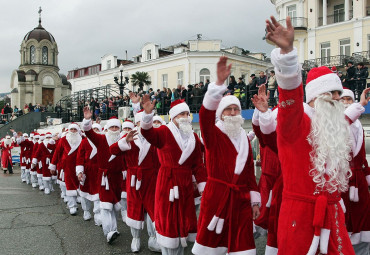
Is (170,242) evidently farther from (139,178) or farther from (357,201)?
(357,201)

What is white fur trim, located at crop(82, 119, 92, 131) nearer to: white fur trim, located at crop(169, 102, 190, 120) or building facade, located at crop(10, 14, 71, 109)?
white fur trim, located at crop(169, 102, 190, 120)

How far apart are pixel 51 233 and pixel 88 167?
159cm

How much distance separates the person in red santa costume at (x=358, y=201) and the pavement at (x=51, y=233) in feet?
5.72

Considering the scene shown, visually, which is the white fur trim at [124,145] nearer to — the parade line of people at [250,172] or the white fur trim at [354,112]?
the parade line of people at [250,172]

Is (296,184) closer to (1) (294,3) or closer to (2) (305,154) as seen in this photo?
(2) (305,154)

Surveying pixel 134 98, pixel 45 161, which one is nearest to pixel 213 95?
pixel 134 98

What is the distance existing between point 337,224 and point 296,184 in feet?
1.33

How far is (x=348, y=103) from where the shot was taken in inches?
212

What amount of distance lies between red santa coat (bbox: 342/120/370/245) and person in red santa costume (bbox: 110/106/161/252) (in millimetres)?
2825

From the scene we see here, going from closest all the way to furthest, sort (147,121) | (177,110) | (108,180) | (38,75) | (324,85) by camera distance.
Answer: (324,85) → (147,121) → (177,110) → (108,180) → (38,75)

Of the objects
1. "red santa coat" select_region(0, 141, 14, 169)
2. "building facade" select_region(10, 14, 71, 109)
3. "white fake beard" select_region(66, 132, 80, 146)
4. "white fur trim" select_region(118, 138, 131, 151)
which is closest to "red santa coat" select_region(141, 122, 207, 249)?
"white fur trim" select_region(118, 138, 131, 151)

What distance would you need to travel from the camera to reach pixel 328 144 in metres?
2.81

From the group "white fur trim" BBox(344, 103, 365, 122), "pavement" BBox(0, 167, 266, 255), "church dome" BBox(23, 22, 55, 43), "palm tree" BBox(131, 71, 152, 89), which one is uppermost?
"church dome" BBox(23, 22, 55, 43)

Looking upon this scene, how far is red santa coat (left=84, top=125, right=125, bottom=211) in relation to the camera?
23.4ft
